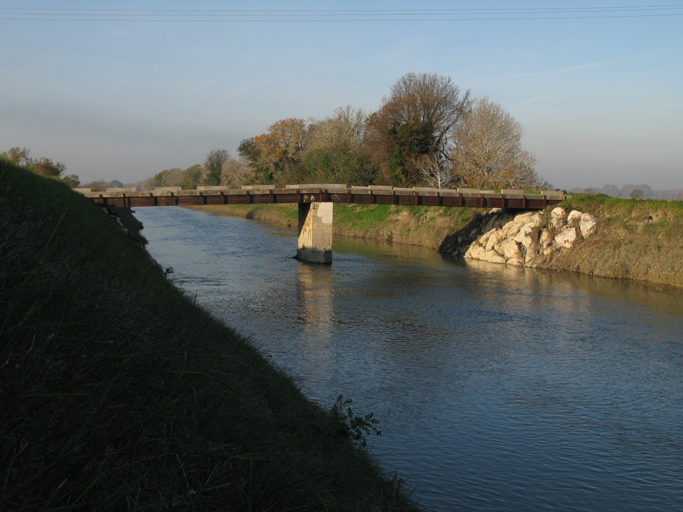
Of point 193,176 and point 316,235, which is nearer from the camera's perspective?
point 316,235

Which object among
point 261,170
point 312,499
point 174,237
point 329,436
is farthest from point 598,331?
point 261,170

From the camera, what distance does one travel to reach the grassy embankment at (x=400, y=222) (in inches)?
1720

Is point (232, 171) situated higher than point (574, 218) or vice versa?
point (232, 171)

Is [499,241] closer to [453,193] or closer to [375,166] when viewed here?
[453,193]

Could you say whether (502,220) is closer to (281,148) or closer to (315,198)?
(315,198)

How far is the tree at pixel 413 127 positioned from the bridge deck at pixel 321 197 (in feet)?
65.0

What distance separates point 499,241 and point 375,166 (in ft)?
107

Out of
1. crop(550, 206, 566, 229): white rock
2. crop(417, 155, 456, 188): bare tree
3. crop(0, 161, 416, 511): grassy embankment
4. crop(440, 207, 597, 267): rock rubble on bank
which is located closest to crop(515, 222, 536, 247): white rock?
crop(440, 207, 597, 267): rock rubble on bank

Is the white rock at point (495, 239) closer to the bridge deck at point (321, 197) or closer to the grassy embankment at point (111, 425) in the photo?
the bridge deck at point (321, 197)

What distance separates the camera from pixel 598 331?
57.2ft

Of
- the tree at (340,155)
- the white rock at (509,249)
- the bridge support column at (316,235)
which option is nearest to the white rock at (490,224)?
the white rock at (509,249)

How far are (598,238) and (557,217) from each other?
3242 millimetres

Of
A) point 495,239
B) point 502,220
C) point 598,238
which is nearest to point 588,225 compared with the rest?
point 598,238

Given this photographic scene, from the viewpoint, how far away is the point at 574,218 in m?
32.7
